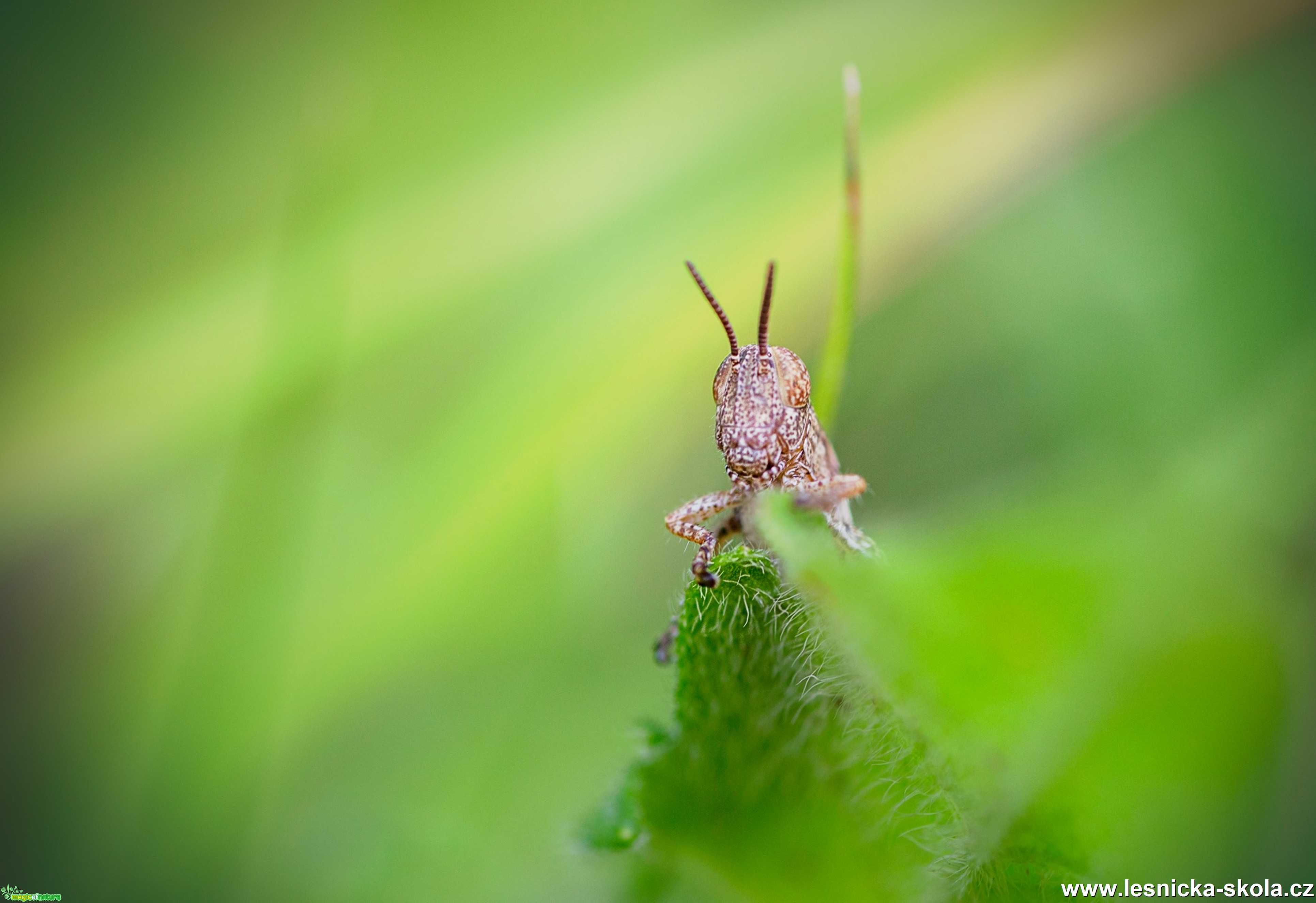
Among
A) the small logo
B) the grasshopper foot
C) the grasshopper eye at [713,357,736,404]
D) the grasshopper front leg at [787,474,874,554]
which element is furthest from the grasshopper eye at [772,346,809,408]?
the small logo

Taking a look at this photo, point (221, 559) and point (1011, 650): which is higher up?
point (221, 559)

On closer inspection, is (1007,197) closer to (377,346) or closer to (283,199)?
(377,346)

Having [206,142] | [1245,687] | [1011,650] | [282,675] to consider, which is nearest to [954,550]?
[1011,650]

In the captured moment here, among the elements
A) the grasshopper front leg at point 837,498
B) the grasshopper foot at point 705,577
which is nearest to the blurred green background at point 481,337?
the grasshopper front leg at point 837,498

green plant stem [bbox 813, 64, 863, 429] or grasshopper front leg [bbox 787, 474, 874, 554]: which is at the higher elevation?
green plant stem [bbox 813, 64, 863, 429]

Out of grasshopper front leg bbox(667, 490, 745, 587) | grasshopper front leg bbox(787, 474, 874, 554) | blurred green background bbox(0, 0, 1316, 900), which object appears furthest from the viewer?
blurred green background bbox(0, 0, 1316, 900)

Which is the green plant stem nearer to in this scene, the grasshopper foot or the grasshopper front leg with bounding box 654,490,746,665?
the grasshopper front leg with bounding box 654,490,746,665

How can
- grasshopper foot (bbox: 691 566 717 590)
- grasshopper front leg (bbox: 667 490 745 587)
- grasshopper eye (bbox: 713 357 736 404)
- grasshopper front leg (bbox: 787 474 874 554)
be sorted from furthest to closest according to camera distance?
grasshopper eye (bbox: 713 357 736 404) < grasshopper front leg (bbox: 667 490 745 587) < grasshopper front leg (bbox: 787 474 874 554) < grasshopper foot (bbox: 691 566 717 590)

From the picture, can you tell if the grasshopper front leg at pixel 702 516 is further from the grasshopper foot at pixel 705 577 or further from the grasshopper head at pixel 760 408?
the grasshopper foot at pixel 705 577
